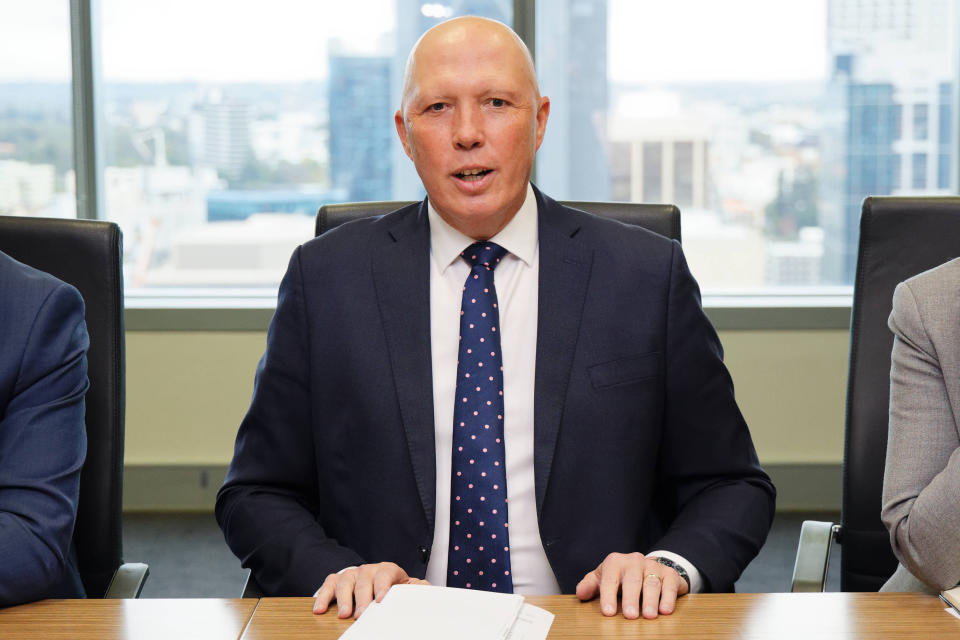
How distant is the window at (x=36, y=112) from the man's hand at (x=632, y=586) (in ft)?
10.8

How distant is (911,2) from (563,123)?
141 centimetres

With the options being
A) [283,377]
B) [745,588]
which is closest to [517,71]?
[283,377]

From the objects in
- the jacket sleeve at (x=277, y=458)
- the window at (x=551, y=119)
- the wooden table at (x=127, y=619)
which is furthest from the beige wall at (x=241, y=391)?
the wooden table at (x=127, y=619)

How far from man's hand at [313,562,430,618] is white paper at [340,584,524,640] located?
0.08 ft

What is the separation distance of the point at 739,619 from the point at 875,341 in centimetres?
78

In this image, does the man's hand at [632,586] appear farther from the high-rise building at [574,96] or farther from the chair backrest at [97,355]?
the high-rise building at [574,96]

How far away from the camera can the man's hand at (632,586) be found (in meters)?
1.22

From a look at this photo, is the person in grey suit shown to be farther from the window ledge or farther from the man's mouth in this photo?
the window ledge

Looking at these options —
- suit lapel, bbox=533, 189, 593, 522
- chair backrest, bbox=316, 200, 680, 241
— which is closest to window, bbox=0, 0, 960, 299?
chair backrest, bbox=316, 200, 680, 241

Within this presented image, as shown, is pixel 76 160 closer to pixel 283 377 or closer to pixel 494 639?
pixel 283 377

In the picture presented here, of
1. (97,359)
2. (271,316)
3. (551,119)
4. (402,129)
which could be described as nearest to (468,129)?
(402,129)

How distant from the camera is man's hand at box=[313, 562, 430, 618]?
4.02 feet

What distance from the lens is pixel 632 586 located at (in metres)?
1.24

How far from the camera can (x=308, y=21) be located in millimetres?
4102
